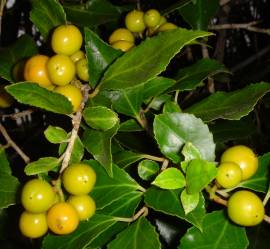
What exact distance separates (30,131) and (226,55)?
4.18 feet

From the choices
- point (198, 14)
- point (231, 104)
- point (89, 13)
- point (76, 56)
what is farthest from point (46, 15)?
point (198, 14)

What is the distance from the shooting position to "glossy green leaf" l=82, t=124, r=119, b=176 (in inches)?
33.5

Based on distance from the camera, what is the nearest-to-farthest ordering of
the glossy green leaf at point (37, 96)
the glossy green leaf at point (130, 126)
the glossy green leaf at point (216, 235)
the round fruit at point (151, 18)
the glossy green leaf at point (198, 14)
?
the glossy green leaf at point (37, 96) < the glossy green leaf at point (216, 235) < the glossy green leaf at point (130, 126) < the round fruit at point (151, 18) < the glossy green leaf at point (198, 14)

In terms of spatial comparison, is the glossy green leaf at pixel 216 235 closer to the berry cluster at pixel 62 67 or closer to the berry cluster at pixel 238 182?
the berry cluster at pixel 238 182

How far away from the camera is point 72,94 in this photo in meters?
0.86

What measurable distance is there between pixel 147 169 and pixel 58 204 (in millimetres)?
212

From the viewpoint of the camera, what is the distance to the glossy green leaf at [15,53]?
43.0 inches

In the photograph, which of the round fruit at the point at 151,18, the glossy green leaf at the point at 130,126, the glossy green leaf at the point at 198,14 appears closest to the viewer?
the glossy green leaf at the point at 130,126

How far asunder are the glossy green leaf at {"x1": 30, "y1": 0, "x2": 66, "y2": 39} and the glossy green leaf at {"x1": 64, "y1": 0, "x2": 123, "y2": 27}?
0.27m

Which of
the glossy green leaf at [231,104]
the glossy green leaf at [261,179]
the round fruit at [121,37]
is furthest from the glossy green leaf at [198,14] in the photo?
the glossy green leaf at [261,179]

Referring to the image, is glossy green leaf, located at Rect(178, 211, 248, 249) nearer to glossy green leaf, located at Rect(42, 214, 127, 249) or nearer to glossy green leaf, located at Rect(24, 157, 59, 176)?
glossy green leaf, located at Rect(42, 214, 127, 249)

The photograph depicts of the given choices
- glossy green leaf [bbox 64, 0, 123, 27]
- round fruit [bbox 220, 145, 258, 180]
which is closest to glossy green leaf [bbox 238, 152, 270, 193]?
round fruit [bbox 220, 145, 258, 180]

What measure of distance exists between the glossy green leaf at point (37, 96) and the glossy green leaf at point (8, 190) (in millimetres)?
264

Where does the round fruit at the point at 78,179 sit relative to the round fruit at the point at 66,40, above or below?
below
